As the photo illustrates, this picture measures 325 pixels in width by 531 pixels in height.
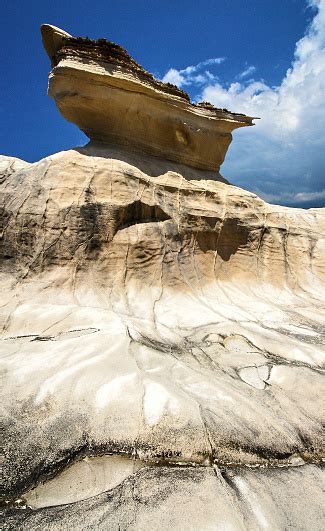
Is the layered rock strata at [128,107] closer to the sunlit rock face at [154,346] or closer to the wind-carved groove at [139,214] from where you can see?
the sunlit rock face at [154,346]

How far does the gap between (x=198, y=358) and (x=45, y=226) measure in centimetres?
302

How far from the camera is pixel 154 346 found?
3.31 m

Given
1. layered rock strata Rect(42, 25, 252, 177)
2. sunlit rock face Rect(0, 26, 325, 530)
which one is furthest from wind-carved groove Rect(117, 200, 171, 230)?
layered rock strata Rect(42, 25, 252, 177)

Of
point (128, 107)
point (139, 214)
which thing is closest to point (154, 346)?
point (139, 214)

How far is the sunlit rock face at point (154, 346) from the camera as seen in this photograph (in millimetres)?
1770

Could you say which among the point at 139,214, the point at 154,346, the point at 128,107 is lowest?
the point at 154,346

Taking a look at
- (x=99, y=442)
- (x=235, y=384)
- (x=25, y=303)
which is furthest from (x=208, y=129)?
(x=99, y=442)

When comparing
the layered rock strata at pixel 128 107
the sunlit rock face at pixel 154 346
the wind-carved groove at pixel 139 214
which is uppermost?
the layered rock strata at pixel 128 107

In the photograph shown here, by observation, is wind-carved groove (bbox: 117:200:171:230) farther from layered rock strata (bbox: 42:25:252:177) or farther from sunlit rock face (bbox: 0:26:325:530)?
layered rock strata (bbox: 42:25:252:177)

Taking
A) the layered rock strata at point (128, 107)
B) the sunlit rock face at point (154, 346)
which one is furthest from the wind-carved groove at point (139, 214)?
the layered rock strata at point (128, 107)

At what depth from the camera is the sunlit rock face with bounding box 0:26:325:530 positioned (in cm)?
177

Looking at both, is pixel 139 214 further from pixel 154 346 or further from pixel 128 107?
pixel 154 346

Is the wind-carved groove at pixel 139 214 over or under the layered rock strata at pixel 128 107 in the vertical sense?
under

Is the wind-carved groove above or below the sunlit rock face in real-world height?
above
